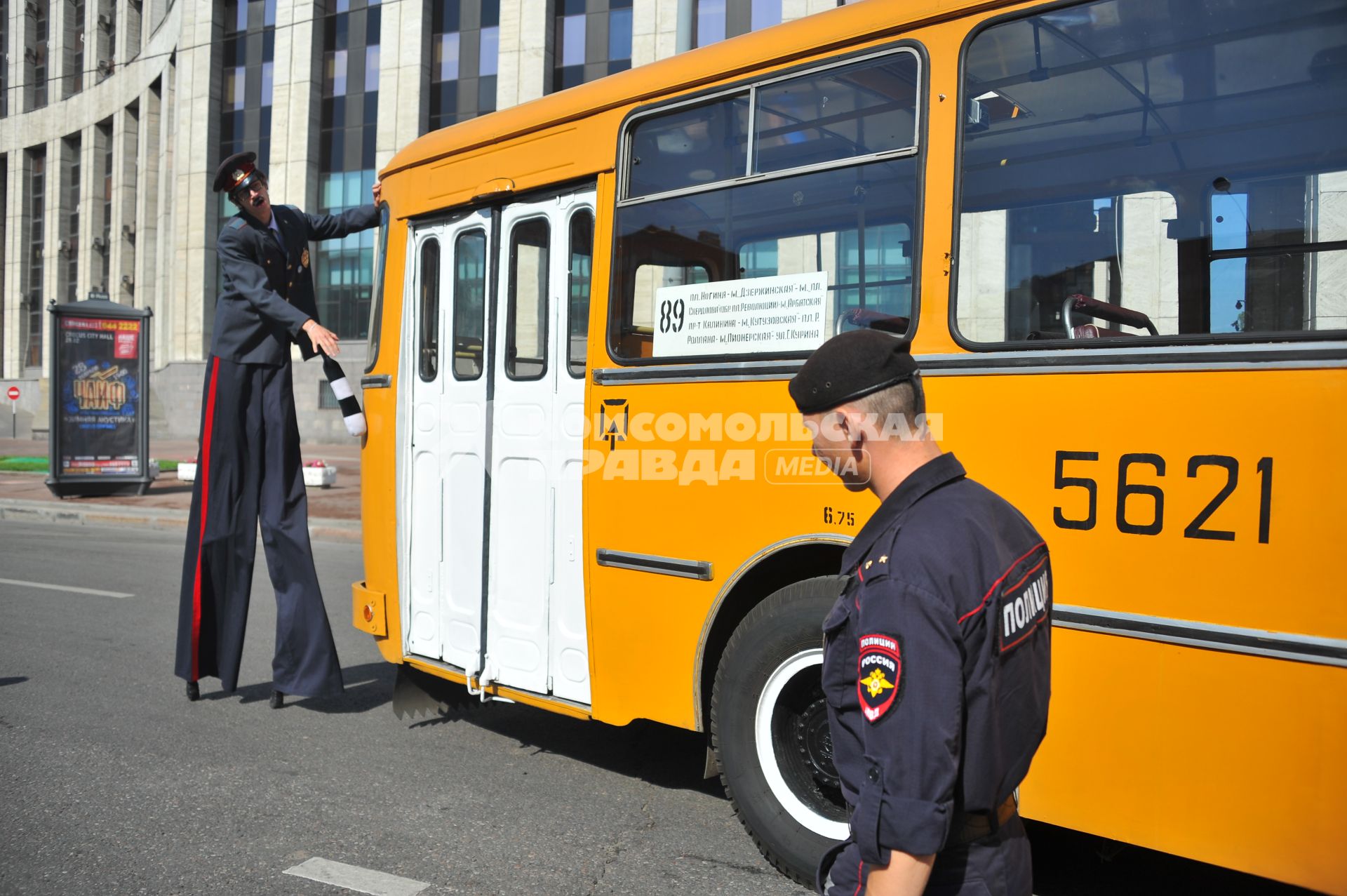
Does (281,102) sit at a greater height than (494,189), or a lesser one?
greater

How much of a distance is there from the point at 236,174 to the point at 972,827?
16.0 ft

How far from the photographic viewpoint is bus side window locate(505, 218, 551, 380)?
15.0 ft

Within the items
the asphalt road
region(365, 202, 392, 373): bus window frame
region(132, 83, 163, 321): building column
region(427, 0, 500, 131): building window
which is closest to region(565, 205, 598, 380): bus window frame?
region(365, 202, 392, 373): bus window frame

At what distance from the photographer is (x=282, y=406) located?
5.53 meters

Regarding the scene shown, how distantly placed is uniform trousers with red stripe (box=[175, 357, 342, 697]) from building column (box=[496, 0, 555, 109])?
82.9 feet

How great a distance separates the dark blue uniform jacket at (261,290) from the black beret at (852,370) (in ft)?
13.0

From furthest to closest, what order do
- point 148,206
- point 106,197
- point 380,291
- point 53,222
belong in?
1. point 53,222
2. point 106,197
3. point 148,206
4. point 380,291

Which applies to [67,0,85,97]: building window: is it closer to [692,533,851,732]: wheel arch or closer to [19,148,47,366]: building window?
[19,148,47,366]: building window

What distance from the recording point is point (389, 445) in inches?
205

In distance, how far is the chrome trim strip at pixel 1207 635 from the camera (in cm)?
259

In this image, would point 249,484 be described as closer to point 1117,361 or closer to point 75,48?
point 1117,361

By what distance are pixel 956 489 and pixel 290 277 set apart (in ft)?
15.6

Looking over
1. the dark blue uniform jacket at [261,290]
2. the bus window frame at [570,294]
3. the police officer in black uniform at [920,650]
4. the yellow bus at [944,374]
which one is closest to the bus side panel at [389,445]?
the yellow bus at [944,374]

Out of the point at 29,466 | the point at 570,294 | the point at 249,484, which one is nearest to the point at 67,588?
the point at 249,484
